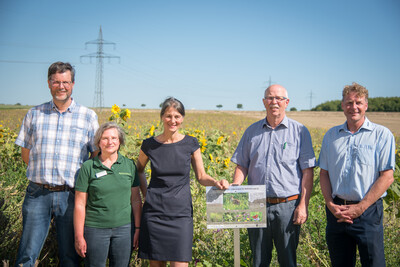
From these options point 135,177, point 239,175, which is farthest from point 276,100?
point 135,177

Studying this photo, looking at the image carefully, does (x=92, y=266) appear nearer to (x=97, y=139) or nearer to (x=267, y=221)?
(x=97, y=139)

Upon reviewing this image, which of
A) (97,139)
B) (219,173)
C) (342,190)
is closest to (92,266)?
(97,139)

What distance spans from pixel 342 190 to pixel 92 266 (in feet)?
6.63

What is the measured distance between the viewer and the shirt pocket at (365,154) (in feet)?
8.31

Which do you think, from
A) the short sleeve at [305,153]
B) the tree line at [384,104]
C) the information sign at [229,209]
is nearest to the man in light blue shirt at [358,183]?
the short sleeve at [305,153]

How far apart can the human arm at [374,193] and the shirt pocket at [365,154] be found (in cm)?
13

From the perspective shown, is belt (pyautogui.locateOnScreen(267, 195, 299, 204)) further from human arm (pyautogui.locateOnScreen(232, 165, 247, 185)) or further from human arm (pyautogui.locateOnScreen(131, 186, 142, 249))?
human arm (pyautogui.locateOnScreen(131, 186, 142, 249))

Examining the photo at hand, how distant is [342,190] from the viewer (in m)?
2.59

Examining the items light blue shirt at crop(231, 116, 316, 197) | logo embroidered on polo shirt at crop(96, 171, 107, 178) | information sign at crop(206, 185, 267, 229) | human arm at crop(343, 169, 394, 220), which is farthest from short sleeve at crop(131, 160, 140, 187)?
human arm at crop(343, 169, 394, 220)

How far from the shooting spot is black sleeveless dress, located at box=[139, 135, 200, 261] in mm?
2555

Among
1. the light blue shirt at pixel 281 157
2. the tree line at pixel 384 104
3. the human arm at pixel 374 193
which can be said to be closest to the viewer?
the human arm at pixel 374 193

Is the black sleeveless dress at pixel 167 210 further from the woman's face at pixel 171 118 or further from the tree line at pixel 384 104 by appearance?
the tree line at pixel 384 104

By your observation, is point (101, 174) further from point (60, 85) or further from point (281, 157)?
point (281, 157)

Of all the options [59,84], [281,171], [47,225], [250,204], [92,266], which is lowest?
[92,266]
